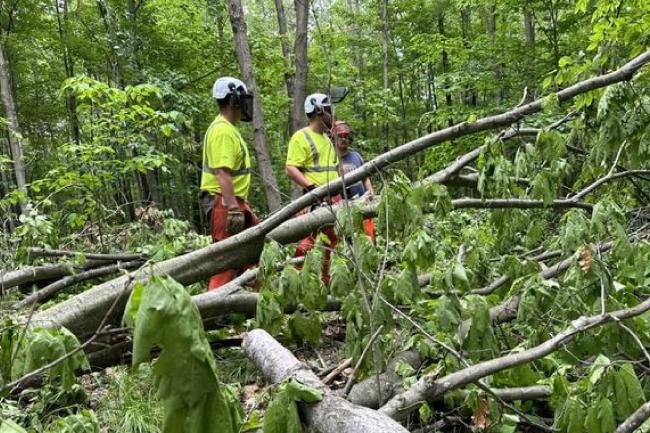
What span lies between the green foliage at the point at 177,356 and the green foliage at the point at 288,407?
2.29ft

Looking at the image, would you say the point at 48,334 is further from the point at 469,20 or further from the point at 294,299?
the point at 469,20

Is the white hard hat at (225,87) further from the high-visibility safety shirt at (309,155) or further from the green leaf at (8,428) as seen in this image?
the green leaf at (8,428)

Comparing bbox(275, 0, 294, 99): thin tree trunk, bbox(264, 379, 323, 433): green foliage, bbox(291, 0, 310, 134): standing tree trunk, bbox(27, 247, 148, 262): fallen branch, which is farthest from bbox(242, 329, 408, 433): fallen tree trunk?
bbox(275, 0, 294, 99): thin tree trunk

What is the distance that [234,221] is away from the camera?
14.3 ft

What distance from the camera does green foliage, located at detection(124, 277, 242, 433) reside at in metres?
1.15

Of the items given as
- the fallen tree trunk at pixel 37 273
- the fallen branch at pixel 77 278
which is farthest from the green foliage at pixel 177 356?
the fallen branch at pixel 77 278

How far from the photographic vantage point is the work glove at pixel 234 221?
14.3 feet

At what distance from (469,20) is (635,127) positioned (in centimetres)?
2129

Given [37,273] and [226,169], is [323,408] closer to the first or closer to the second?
[226,169]

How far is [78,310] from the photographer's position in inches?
121

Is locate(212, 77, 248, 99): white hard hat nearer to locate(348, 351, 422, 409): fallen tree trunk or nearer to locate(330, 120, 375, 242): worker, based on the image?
locate(330, 120, 375, 242): worker

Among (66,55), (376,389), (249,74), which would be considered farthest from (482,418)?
(66,55)

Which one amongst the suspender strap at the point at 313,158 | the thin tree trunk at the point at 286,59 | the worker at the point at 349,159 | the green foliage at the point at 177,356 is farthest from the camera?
the thin tree trunk at the point at 286,59

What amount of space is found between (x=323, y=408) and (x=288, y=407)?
134 mm
